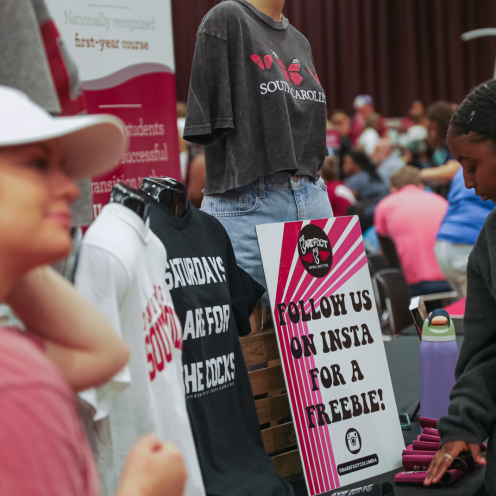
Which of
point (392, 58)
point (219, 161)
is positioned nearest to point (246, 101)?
point (219, 161)

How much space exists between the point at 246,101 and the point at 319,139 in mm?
277

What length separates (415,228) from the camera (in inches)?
160

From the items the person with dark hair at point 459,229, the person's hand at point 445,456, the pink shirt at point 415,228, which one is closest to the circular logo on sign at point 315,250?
the person's hand at point 445,456

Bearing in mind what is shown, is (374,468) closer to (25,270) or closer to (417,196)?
(25,270)

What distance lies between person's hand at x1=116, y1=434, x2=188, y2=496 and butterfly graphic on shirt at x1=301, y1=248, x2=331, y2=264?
1165 millimetres

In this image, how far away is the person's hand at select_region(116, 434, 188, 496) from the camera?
0.59 metres

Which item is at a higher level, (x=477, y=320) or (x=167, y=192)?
(x=167, y=192)

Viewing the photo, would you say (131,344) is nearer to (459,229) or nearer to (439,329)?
(439,329)

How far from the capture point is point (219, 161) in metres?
1.77

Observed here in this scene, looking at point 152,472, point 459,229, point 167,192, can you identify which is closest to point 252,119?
point 167,192

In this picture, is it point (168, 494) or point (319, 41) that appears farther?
point (319, 41)

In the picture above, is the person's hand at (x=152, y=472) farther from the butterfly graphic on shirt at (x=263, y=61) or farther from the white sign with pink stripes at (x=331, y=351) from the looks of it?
the butterfly graphic on shirt at (x=263, y=61)

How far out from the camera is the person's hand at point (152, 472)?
590mm

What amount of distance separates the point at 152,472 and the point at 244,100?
1260 mm
